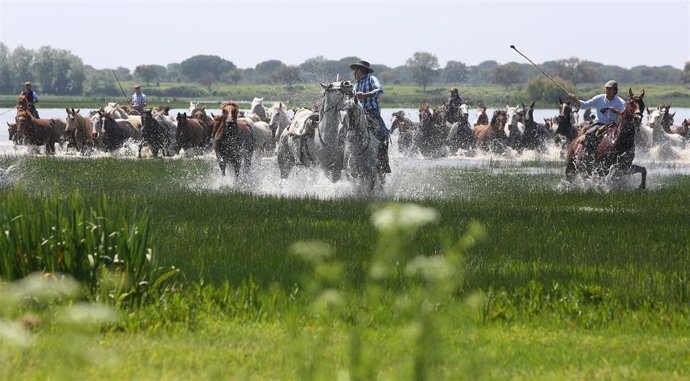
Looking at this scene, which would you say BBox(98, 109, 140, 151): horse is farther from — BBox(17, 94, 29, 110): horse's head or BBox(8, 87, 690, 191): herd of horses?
BBox(17, 94, 29, 110): horse's head

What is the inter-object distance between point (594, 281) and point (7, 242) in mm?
5844

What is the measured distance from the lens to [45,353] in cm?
898

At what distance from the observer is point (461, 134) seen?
1981 inches

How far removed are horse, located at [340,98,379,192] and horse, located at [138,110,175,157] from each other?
20.7m

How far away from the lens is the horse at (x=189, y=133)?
141 ft

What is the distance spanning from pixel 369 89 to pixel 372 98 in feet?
1.05

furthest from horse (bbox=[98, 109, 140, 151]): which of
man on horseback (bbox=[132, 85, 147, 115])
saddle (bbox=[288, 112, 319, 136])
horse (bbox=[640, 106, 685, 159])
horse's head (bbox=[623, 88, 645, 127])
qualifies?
horse's head (bbox=[623, 88, 645, 127])

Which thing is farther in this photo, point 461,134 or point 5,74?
point 5,74

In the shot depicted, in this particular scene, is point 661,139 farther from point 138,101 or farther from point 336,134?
point 336,134

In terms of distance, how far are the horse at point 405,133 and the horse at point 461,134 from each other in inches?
57.6

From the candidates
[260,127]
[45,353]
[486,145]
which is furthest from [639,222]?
[486,145]

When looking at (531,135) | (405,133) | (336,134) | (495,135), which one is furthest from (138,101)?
(336,134)

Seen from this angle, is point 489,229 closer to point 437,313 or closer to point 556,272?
point 556,272

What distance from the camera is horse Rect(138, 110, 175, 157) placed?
1698 inches
